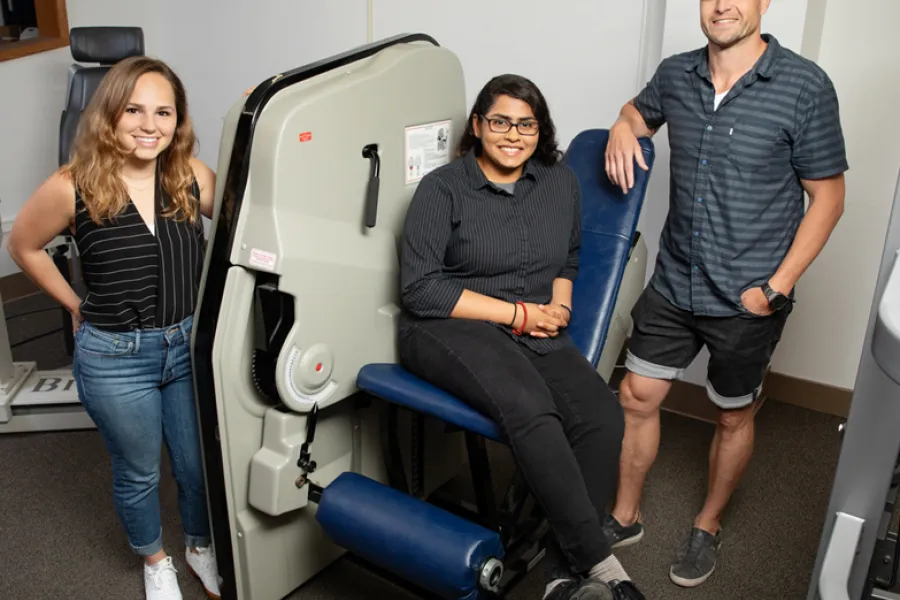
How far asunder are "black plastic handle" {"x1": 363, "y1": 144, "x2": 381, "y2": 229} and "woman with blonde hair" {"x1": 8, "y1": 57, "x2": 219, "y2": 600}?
372 mm

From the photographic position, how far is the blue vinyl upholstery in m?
1.86

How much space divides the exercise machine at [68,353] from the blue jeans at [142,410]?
1071 mm

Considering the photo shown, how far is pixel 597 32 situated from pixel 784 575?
1.85 m

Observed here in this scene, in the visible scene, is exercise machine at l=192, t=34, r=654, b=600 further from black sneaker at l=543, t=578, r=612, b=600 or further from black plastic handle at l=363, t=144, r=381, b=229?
black sneaker at l=543, t=578, r=612, b=600

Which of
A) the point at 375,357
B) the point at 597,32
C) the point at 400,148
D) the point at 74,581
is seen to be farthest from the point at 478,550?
the point at 597,32

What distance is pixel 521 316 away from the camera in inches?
83.7

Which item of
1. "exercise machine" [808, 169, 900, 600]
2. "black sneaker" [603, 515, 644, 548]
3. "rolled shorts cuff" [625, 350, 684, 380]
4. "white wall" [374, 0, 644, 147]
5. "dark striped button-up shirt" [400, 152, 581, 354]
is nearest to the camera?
"exercise machine" [808, 169, 900, 600]

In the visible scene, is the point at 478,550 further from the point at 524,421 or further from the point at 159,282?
the point at 159,282

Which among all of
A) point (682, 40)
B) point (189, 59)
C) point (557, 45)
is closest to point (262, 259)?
point (682, 40)

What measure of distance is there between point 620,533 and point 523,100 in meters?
1.23

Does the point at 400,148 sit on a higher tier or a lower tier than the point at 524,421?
higher

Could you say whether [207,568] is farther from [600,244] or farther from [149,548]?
[600,244]

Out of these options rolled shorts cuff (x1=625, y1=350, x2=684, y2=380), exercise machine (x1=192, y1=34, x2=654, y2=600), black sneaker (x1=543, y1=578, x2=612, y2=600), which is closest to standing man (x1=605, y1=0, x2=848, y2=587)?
rolled shorts cuff (x1=625, y1=350, x2=684, y2=380)

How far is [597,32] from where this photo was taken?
3109 mm
